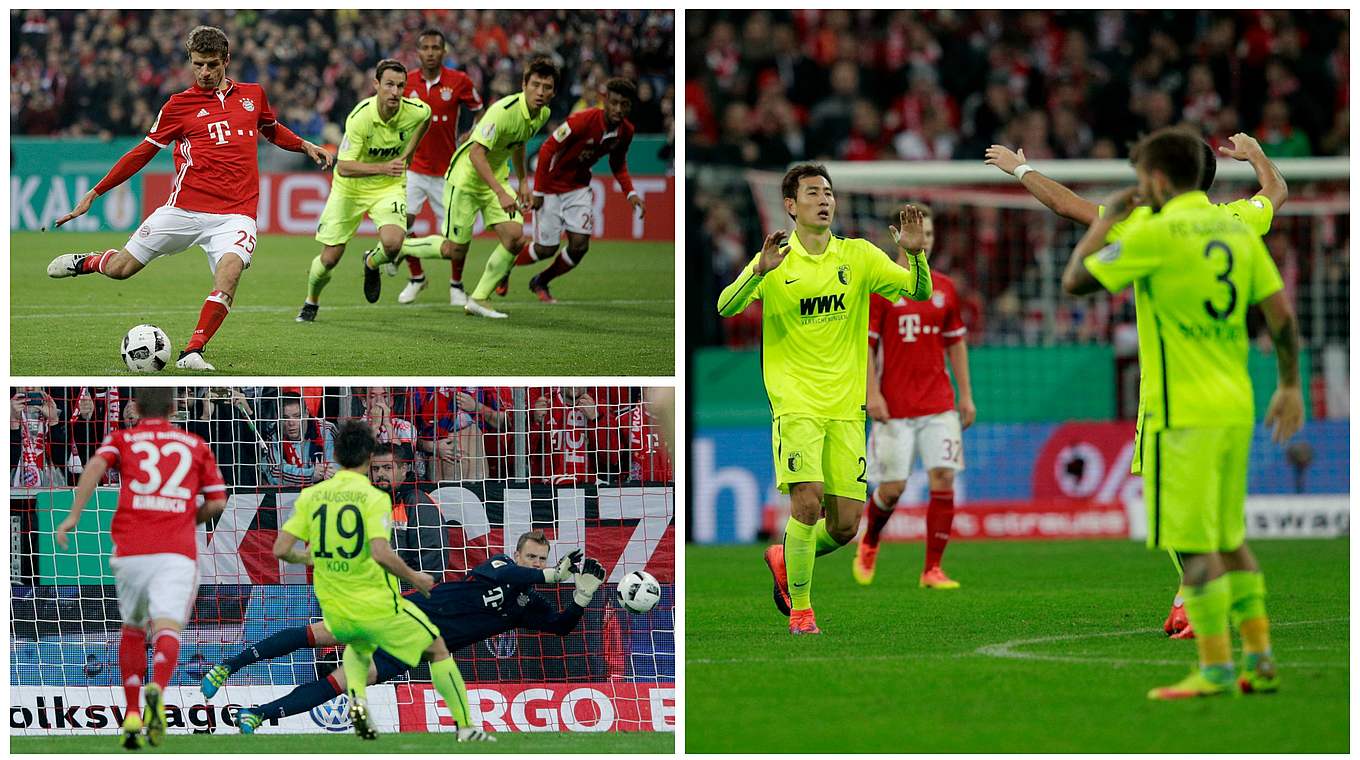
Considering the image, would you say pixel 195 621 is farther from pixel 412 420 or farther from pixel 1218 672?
pixel 1218 672

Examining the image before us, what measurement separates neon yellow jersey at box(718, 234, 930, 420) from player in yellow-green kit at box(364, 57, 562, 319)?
3.64 metres

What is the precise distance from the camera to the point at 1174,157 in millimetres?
5297

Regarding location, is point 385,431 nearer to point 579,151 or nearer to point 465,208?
point 465,208

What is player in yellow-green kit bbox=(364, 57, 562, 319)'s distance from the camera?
410 inches

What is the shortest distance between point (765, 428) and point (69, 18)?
12.2m

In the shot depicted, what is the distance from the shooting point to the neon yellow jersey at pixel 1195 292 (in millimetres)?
5281

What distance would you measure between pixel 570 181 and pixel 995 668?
6499 mm

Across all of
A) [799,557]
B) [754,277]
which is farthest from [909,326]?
[754,277]

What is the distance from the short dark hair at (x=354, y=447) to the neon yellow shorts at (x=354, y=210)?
13.0 ft

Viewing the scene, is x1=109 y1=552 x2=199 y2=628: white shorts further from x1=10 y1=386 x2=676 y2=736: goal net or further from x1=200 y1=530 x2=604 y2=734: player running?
x1=10 y1=386 x2=676 y2=736: goal net

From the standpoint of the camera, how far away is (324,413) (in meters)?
9.55

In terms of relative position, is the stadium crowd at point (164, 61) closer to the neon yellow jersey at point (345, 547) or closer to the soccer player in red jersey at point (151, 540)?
the neon yellow jersey at point (345, 547)

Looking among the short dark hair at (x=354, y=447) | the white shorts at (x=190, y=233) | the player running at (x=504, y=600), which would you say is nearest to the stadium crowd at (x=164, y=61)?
the white shorts at (x=190, y=233)

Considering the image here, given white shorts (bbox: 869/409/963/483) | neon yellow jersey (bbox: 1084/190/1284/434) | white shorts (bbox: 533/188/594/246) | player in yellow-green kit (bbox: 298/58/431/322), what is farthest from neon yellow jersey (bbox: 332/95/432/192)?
neon yellow jersey (bbox: 1084/190/1284/434)
